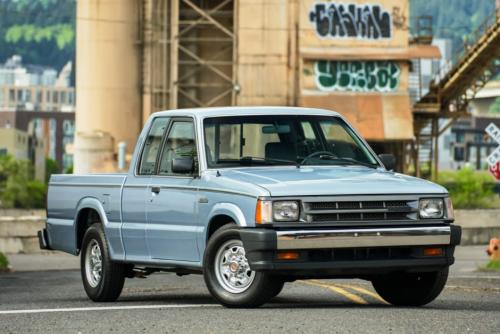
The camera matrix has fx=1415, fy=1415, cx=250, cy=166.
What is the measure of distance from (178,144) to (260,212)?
82.1 inches

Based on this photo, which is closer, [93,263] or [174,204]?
[174,204]

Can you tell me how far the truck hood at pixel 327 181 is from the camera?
1227cm

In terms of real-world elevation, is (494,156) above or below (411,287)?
above

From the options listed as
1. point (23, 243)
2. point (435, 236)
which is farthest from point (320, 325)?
point (23, 243)

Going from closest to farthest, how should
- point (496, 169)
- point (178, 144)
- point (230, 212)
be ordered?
point (230, 212) < point (178, 144) < point (496, 169)

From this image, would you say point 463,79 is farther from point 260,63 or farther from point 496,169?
point 496,169

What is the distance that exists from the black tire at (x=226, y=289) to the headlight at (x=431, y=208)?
1432mm

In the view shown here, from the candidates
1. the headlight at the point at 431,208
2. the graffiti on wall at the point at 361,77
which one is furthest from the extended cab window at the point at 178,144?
the graffiti on wall at the point at 361,77

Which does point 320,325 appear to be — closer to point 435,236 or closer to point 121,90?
point 435,236

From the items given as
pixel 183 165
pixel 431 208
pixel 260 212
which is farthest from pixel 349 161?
pixel 260 212

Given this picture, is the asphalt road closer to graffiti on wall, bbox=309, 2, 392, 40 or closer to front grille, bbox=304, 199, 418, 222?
front grille, bbox=304, 199, 418, 222

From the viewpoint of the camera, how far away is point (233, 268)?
12625mm


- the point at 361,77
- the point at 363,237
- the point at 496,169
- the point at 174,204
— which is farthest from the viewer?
the point at 361,77

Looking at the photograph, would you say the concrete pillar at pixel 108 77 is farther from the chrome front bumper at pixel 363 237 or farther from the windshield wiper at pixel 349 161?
the chrome front bumper at pixel 363 237
